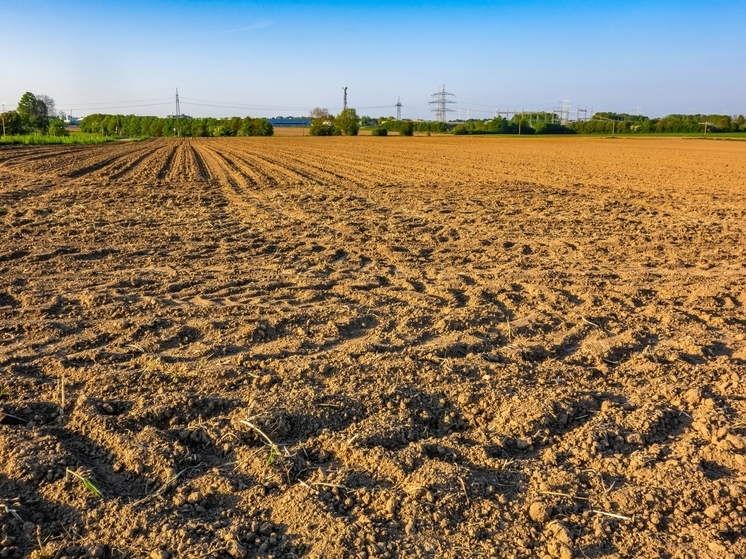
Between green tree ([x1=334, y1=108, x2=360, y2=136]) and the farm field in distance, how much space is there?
90.6 metres

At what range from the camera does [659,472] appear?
3074mm

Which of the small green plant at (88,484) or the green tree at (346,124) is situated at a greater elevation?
the green tree at (346,124)

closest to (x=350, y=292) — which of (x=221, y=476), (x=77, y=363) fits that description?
(x=77, y=363)

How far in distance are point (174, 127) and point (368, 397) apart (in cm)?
11177

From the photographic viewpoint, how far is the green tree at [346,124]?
96.1 m

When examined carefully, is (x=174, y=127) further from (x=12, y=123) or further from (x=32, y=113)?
(x=12, y=123)

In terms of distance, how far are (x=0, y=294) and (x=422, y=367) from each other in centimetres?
459

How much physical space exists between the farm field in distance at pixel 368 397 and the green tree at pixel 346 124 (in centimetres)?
9064

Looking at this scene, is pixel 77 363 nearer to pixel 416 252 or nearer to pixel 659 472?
pixel 659 472

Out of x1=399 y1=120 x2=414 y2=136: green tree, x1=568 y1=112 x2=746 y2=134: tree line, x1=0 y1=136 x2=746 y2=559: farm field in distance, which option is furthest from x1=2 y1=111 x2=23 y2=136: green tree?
x1=568 y1=112 x2=746 y2=134: tree line

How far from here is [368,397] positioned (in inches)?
150

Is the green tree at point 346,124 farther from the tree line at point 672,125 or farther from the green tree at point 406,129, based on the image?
the tree line at point 672,125

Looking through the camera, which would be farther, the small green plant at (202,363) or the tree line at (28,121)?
the tree line at (28,121)

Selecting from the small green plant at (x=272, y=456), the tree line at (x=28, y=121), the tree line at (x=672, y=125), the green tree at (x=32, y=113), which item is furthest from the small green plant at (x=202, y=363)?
the tree line at (x=672, y=125)
